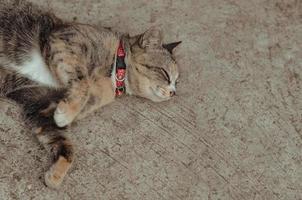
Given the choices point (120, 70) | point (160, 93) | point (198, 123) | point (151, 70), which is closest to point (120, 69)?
point (120, 70)

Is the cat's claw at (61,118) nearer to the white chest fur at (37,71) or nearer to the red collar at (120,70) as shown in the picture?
the white chest fur at (37,71)

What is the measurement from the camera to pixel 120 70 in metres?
3.30

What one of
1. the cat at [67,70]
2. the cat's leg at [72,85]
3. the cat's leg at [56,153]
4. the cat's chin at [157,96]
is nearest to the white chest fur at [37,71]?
the cat at [67,70]

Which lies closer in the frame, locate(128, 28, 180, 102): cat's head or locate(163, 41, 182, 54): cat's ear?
locate(128, 28, 180, 102): cat's head

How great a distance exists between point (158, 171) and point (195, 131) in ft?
1.44

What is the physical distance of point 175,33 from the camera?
12.6ft

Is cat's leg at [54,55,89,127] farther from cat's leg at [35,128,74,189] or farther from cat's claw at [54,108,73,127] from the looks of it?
cat's leg at [35,128,74,189]

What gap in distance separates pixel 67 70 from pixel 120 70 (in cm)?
40

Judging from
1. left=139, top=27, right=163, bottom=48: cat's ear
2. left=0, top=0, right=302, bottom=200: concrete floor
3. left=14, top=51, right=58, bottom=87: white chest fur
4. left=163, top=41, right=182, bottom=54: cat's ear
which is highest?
left=139, top=27, right=163, bottom=48: cat's ear

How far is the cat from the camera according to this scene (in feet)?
10.2

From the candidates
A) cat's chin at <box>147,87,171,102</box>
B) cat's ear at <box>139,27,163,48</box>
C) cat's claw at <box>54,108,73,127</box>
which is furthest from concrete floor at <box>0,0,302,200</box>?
cat's ear at <box>139,27,163,48</box>

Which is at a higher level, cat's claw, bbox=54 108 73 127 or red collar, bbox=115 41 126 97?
red collar, bbox=115 41 126 97

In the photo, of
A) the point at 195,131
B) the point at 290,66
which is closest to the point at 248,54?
the point at 290,66

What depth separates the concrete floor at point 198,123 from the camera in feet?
10.2
